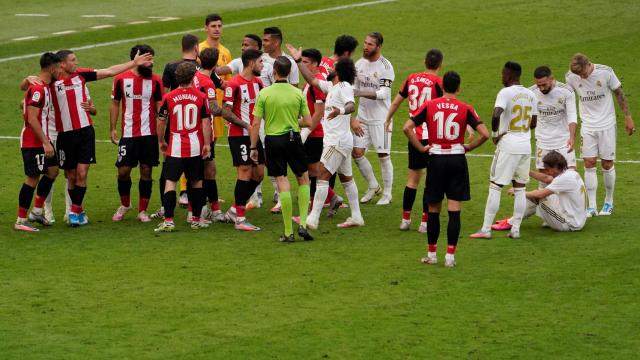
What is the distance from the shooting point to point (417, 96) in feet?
54.0

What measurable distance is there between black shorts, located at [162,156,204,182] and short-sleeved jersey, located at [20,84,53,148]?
5.65 ft

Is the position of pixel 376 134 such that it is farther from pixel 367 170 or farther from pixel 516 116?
pixel 516 116

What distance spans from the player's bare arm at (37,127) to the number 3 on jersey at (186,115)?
1.71m

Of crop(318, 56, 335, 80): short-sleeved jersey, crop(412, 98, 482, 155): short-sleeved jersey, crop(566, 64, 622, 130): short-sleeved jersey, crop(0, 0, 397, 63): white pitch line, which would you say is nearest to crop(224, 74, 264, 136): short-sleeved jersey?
crop(318, 56, 335, 80): short-sleeved jersey

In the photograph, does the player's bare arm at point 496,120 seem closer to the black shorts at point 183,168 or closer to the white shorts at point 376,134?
the white shorts at point 376,134

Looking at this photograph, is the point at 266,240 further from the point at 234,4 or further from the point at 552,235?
the point at 234,4

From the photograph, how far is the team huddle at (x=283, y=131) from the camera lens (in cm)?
1561

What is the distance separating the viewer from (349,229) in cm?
1645

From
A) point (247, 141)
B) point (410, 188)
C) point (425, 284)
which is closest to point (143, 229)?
point (247, 141)

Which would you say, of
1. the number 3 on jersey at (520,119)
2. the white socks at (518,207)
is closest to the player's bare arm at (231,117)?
the number 3 on jersey at (520,119)

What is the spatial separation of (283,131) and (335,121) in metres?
1.05

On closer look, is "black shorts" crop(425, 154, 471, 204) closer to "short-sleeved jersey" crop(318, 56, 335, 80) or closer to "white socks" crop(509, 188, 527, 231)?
"white socks" crop(509, 188, 527, 231)

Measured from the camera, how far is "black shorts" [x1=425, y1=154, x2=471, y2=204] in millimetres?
14172

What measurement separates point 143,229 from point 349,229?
274 cm
